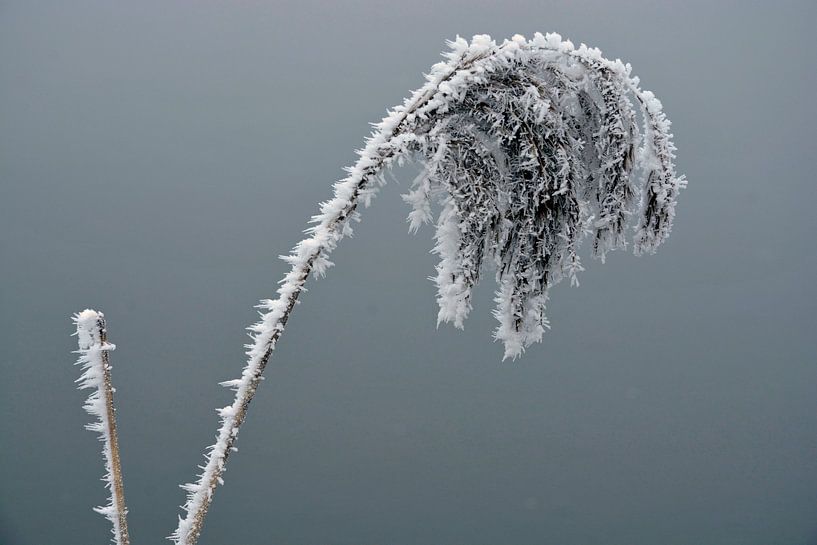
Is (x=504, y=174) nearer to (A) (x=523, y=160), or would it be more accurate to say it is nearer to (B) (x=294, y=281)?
(A) (x=523, y=160)

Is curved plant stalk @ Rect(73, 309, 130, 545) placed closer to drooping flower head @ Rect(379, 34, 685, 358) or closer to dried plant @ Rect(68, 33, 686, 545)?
dried plant @ Rect(68, 33, 686, 545)

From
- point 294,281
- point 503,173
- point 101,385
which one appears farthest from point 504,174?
point 101,385

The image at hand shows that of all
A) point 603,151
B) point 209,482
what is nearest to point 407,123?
point 603,151

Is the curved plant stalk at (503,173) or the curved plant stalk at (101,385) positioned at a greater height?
the curved plant stalk at (503,173)

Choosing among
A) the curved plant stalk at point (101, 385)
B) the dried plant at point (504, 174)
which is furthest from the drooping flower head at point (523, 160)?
the curved plant stalk at point (101, 385)

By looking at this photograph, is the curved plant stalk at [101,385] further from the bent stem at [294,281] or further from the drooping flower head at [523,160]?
the drooping flower head at [523,160]
